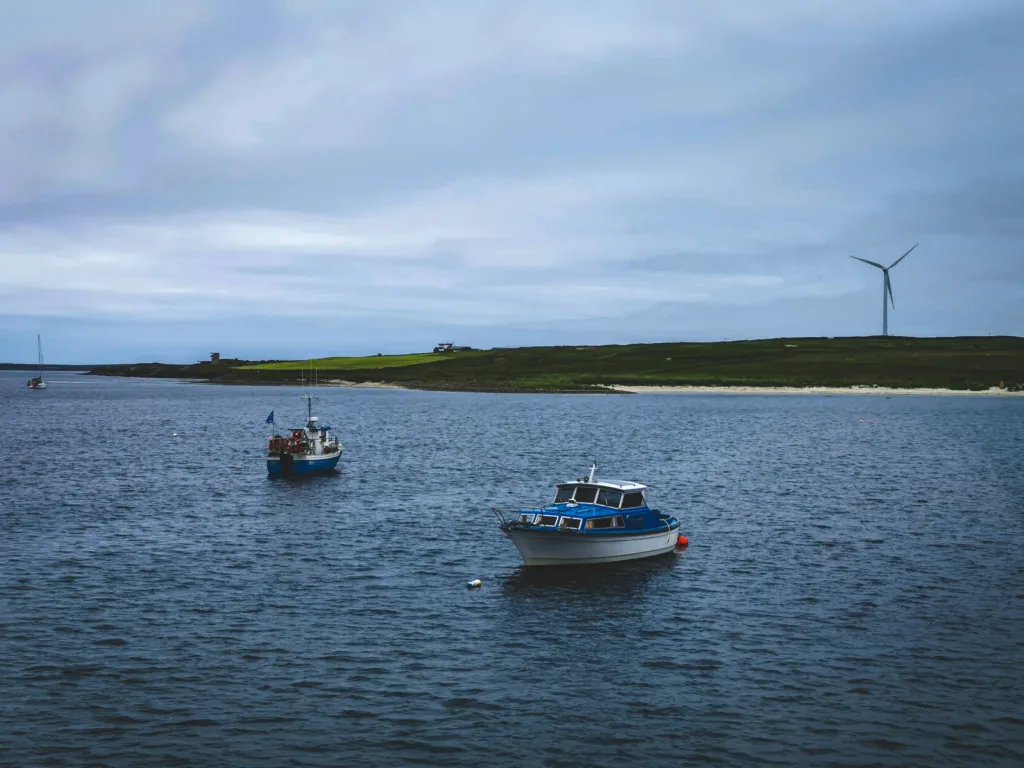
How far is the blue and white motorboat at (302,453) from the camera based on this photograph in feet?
259

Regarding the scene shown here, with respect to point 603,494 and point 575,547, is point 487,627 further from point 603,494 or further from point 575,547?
point 603,494

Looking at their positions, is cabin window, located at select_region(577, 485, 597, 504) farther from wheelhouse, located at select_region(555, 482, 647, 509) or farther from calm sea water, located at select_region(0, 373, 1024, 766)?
calm sea water, located at select_region(0, 373, 1024, 766)

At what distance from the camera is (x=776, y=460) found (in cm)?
9194

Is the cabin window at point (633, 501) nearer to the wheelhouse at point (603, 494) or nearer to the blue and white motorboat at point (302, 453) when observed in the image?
the wheelhouse at point (603, 494)

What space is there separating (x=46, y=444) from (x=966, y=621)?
102798mm

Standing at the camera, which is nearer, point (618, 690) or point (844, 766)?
point (844, 766)

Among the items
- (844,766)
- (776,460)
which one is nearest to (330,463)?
(776,460)

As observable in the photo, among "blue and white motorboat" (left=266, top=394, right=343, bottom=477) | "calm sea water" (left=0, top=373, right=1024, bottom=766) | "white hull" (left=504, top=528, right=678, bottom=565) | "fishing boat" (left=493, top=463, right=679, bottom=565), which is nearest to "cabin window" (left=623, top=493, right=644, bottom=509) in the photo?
"fishing boat" (left=493, top=463, right=679, bottom=565)

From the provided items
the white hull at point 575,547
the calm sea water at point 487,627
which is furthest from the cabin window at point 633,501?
the calm sea water at point 487,627

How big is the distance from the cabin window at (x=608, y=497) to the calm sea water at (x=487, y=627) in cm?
350

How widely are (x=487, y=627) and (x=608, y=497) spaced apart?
45.6 feet

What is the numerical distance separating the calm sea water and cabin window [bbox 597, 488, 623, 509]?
3.50 metres

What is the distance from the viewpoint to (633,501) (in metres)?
48.3

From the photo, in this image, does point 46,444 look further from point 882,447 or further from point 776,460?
point 882,447
